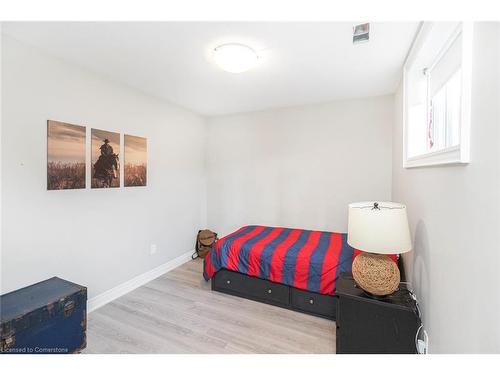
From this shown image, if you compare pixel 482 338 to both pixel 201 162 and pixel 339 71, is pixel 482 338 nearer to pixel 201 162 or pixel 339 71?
pixel 339 71

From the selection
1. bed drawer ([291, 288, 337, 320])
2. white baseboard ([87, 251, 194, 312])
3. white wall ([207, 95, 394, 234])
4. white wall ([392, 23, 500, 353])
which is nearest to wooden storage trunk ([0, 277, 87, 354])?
white baseboard ([87, 251, 194, 312])

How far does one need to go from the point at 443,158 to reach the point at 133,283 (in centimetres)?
310

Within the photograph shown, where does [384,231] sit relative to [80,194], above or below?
below

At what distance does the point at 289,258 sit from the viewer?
7.32 ft

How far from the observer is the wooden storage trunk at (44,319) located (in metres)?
1.34

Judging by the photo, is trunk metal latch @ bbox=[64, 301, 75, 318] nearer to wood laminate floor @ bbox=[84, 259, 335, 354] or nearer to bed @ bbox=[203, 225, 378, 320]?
wood laminate floor @ bbox=[84, 259, 335, 354]

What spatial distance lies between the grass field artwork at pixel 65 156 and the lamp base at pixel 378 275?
2504 millimetres

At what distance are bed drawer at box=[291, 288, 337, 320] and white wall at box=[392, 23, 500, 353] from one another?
88 cm

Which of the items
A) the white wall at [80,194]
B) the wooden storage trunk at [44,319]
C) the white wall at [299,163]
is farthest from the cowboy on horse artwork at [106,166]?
the white wall at [299,163]

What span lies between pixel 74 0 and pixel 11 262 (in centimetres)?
203

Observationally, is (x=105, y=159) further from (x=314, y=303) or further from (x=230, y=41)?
(x=314, y=303)

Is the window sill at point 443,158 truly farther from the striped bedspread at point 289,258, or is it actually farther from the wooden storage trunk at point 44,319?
the wooden storage trunk at point 44,319

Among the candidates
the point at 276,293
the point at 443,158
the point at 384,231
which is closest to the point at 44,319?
the point at 276,293

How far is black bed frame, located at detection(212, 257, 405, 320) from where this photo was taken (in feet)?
6.89
